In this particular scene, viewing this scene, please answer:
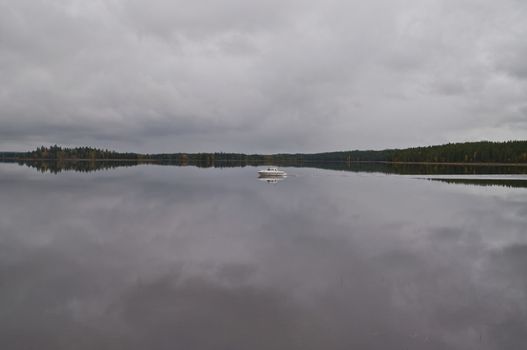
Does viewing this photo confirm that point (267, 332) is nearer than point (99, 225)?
Yes

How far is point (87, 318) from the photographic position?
53.4ft

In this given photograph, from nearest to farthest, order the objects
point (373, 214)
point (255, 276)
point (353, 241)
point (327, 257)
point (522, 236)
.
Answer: point (255, 276)
point (327, 257)
point (353, 241)
point (522, 236)
point (373, 214)

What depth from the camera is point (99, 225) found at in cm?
3962

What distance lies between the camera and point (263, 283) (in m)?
20.8

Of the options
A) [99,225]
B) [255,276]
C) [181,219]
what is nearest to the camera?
[255,276]

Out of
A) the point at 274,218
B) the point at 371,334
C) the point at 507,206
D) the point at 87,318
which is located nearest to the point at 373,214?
the point at 274,218

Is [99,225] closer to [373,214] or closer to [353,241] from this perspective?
[353,241]

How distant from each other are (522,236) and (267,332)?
32023mm

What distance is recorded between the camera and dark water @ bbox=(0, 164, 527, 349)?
1481cm

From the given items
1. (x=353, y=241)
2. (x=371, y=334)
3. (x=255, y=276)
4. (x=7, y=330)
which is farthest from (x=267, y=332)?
(x=353, y=241)

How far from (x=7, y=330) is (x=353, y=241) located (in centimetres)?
2586

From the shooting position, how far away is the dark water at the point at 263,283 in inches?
583

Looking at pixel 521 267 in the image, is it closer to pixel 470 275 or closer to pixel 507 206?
pixel 470 275

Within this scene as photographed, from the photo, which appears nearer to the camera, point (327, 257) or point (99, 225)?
point (327, 257)
